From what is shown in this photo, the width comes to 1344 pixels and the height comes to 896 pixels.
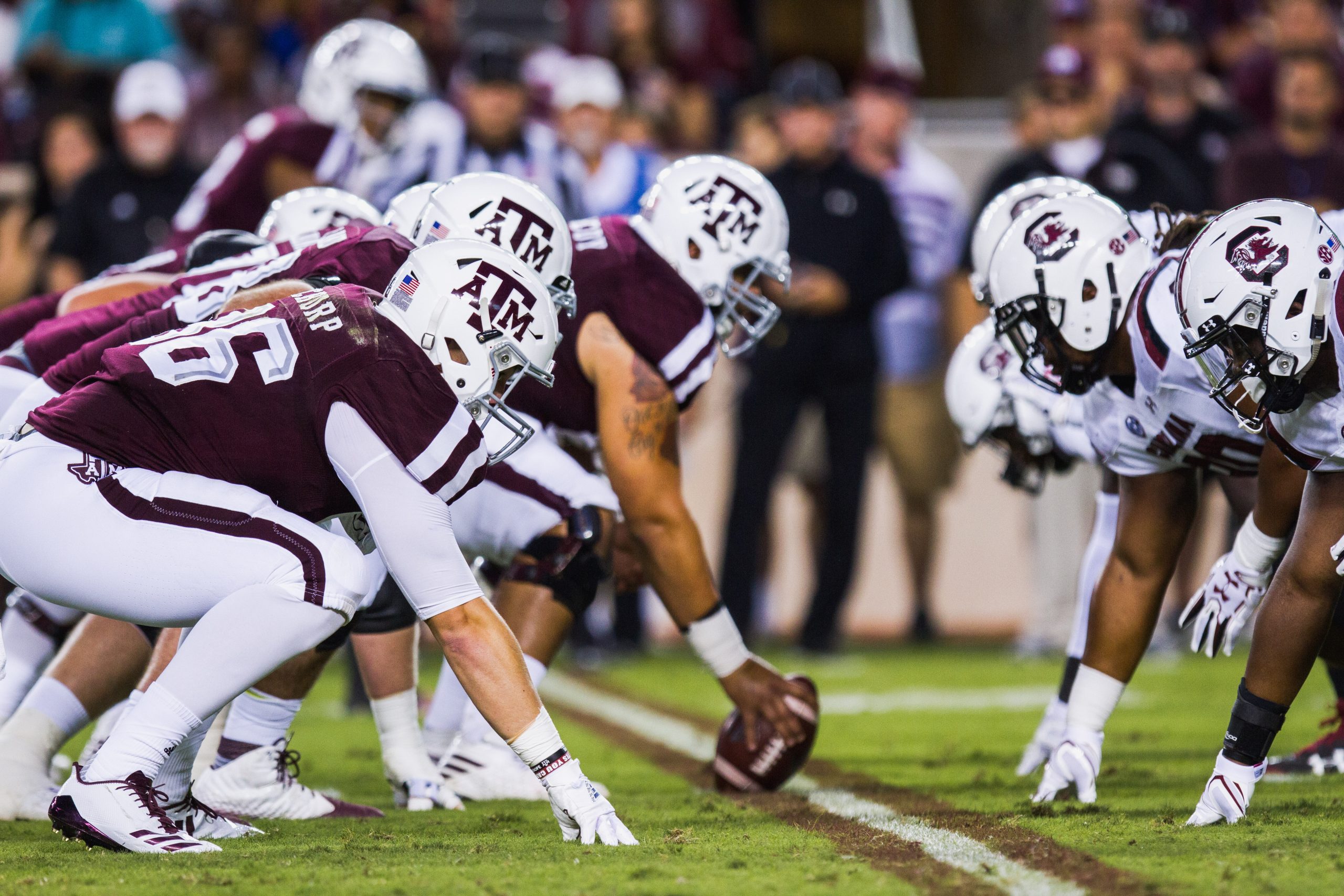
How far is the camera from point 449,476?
364cm

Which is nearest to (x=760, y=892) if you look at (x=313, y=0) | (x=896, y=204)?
(x=896, y=204)

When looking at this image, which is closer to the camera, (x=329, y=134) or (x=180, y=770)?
(x=180, y=770)

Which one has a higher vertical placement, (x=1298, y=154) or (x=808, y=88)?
(x=808, y=88)

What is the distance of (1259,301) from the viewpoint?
3771 mm

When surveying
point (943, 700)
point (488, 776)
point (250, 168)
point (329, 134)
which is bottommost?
point (943, 700)

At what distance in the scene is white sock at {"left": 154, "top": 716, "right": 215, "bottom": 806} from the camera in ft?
12.4

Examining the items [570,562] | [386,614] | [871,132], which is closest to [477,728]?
[386,614]

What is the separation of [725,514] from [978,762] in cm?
318

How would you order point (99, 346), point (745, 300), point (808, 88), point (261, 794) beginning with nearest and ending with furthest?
point (99, 346)
point (261, 794)
point (745, 300)
point (808, 88)

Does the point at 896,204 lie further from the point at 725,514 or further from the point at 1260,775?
the point at 1260,775

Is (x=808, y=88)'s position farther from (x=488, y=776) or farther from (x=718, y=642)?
(x=488, y=776)

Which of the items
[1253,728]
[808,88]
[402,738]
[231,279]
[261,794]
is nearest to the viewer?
[1253,728]

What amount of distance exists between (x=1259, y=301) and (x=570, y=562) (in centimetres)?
197

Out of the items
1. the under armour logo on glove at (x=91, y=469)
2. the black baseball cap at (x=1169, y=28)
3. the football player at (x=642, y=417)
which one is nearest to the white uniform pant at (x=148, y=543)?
the under armour logo on glove at (x=91, y=469)
